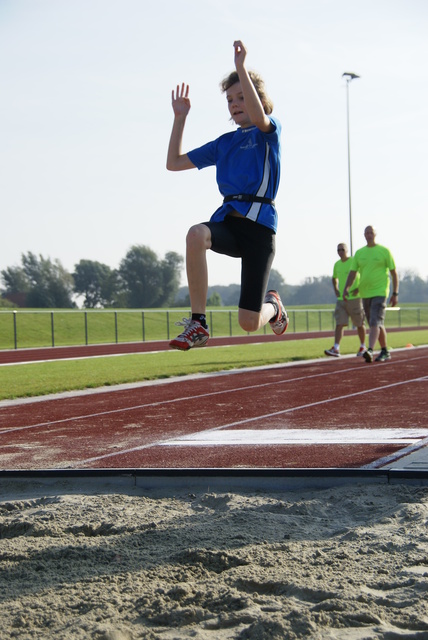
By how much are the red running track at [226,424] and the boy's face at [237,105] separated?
219cm

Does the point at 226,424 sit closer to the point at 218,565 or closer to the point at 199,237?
the point at 199,237

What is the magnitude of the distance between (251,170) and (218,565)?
254cm

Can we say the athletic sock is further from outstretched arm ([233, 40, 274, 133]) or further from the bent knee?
outstretched arm ([233, 40, 274, 133])

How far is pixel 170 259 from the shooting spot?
8706cm

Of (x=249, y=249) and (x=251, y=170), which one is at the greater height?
(x=251, y=170)

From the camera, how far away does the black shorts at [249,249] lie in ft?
16.4

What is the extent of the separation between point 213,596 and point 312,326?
5620 centimetres

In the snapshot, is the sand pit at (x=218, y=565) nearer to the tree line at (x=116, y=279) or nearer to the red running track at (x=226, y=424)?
the red running track at (x=226, y=424)

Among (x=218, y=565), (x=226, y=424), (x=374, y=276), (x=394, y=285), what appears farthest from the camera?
(x=374, y=276)

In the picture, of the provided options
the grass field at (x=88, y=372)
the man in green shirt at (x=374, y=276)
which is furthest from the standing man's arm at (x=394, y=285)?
the grass field at (x=88, y=372)

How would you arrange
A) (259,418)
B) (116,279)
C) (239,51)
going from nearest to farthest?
(239,51), (259,418), (116,279)

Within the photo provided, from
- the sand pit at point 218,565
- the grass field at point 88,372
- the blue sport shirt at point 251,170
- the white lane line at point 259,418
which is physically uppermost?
the blue sport shirt at point 251,170

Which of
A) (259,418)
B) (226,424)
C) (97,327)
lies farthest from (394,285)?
(97,327)

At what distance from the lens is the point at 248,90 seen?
4648 millimetres
